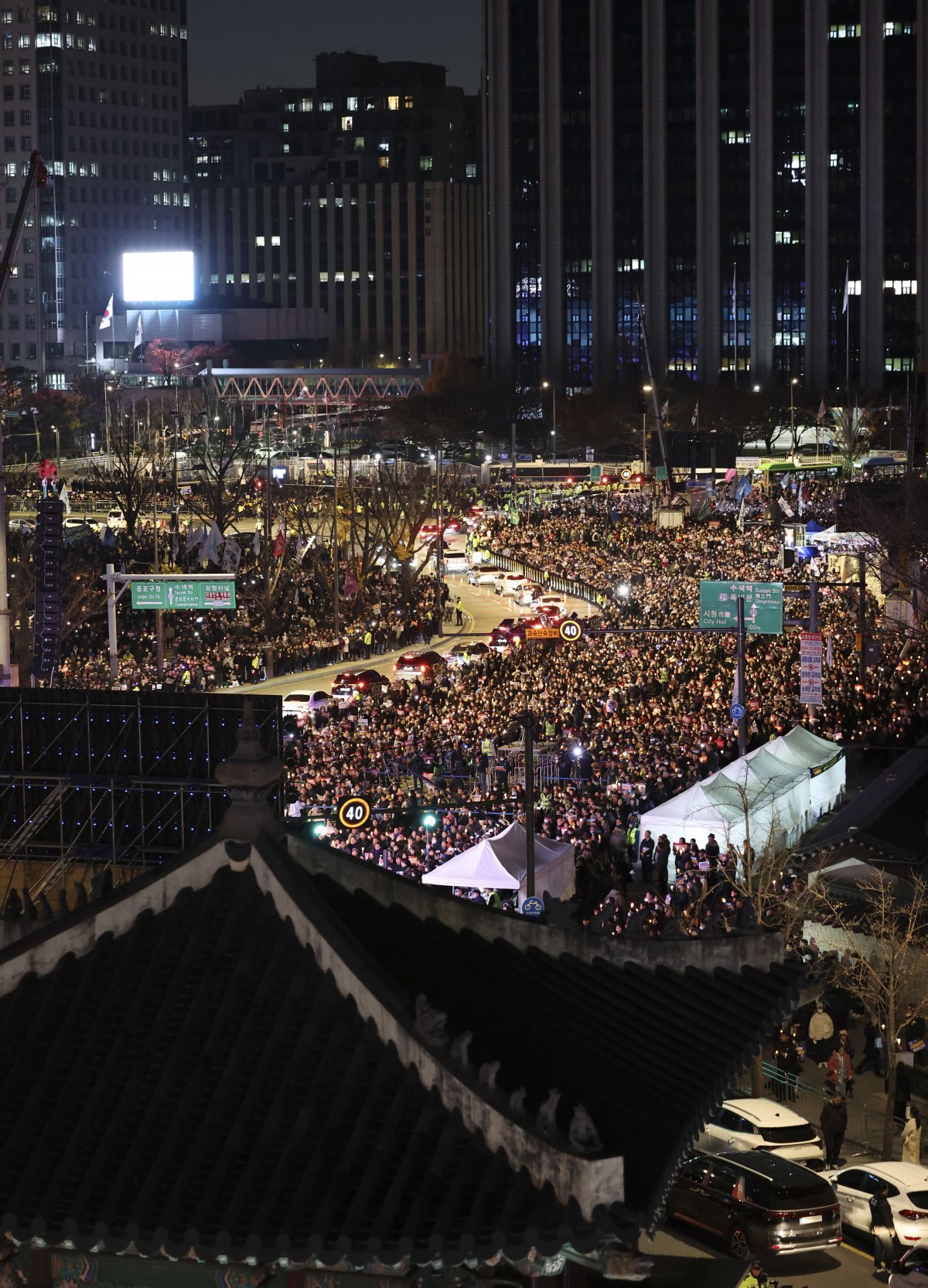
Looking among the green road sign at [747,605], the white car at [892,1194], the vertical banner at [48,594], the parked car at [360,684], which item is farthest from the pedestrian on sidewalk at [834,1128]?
the parked car at [360,684]

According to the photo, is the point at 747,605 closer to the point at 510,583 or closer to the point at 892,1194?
the point at 892,1194

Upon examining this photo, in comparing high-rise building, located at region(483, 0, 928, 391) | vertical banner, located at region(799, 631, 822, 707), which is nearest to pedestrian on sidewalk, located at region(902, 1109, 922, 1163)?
vertical banner, located at region(799, 631, 822, 707)

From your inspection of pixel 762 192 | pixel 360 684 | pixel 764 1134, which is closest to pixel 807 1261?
pixel 764 1134

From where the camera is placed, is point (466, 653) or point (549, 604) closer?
point (466, 653)

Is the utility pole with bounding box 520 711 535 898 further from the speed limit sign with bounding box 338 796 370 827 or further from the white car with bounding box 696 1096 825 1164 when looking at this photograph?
the white car with bounding box 696 1096 825 1164

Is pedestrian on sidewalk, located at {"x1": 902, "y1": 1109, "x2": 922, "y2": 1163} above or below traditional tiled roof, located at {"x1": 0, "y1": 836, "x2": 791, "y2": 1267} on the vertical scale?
below
